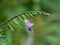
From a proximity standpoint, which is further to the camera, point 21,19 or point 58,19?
point 58,19

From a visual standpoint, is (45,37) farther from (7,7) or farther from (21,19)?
(21,19)

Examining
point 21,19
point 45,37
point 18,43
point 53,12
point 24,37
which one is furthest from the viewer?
point 53,12

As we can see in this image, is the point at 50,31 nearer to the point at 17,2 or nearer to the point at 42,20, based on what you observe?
the point at 42,20

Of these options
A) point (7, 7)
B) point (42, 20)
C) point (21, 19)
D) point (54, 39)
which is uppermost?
point (21, 19)

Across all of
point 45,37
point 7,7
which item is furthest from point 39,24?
point 7,7

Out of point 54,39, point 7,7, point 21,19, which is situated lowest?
point 54,39

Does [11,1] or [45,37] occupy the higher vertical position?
[11,1]

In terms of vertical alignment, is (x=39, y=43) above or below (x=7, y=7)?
below

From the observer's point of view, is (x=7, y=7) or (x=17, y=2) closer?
(x=7, y=7)

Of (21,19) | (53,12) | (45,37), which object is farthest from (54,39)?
(21,19)

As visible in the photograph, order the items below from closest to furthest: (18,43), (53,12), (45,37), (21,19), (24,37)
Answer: (21,19) < (18,43) < (24,37) < (45,37) < (53,12)
